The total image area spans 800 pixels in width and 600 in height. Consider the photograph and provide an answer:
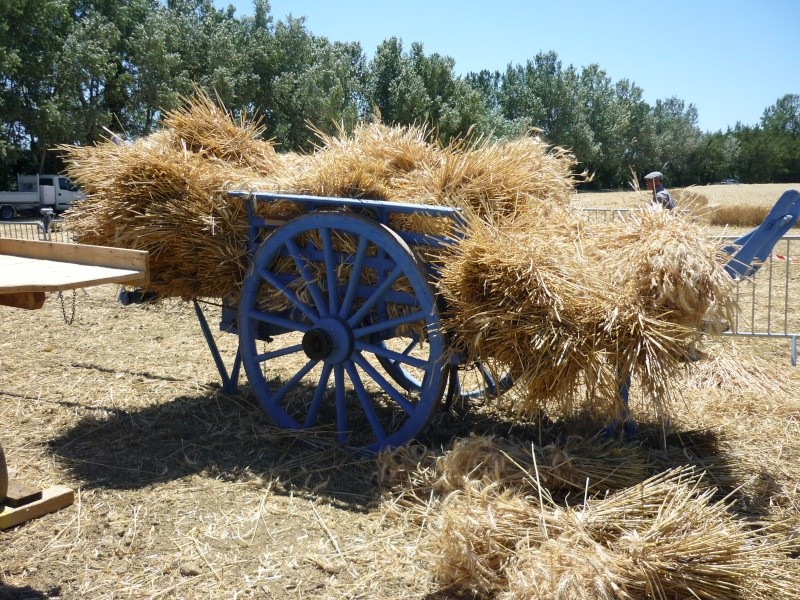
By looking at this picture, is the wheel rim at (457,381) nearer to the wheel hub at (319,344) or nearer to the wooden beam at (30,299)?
the wheel hub at (319,344)

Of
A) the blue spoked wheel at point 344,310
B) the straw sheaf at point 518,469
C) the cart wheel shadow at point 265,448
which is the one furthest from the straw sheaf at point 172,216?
the straw sheaf at point 518,469

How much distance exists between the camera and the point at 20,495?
294cm

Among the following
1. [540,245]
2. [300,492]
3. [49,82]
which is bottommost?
[300,492]

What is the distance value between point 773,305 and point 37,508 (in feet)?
27.2

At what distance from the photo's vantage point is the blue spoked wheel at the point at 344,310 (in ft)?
13.2

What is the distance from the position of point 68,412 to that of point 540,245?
3437 mm

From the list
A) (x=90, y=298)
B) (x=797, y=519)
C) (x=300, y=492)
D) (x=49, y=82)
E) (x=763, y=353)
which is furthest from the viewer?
(x=49, y=82)

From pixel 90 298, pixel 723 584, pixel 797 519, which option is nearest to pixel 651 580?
pixel 723 584

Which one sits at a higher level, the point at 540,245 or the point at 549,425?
the point at 540,245

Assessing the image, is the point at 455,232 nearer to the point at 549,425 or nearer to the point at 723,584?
the point at 549,425

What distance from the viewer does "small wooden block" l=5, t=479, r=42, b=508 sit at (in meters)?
2.92

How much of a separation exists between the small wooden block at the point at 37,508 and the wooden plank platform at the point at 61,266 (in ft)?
2.44

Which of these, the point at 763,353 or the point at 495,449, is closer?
the point at 495,449

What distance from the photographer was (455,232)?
4008 millimetres
